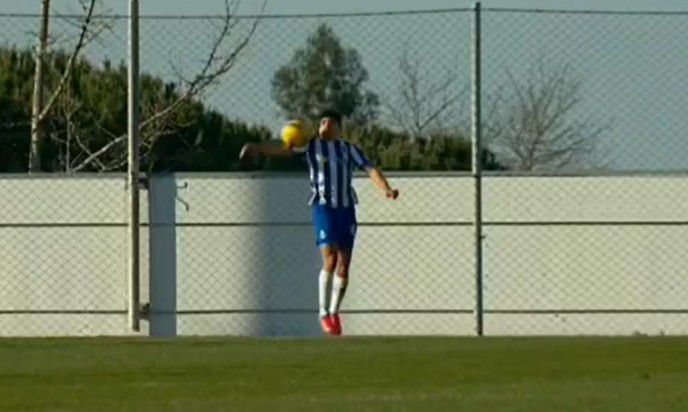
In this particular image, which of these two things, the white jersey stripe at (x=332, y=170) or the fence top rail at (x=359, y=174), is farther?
the fence top rail at (x=359, y=174)

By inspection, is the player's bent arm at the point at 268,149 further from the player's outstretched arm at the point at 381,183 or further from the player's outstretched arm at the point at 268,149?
the player's outstretched arm at the point at 381,183

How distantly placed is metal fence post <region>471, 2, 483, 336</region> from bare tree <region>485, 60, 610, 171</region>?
0.19 metres

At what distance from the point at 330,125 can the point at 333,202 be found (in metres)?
0.63

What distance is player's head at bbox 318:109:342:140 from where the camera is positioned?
17750 mm

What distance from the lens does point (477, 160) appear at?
1853cm

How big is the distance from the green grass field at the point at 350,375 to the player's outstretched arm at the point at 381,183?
5.24 feet

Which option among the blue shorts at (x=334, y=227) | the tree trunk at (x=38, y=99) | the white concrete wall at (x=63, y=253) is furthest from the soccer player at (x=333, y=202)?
the tree trunk at (x=38, y=99)

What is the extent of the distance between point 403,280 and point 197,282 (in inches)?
66.8

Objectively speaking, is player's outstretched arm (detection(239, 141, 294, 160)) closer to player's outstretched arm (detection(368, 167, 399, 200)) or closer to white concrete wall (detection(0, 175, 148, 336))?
player's outstretched arm (detection(368, 167, 399, 200))

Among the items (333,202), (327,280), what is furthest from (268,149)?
(327,280)

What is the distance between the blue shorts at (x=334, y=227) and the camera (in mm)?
17500

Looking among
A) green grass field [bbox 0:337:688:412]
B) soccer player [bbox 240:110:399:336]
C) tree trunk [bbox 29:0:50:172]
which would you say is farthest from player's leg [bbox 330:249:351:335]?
tree trunk [bbox 29:0:50:172]

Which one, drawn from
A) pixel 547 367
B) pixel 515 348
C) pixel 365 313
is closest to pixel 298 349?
pixel 515 348

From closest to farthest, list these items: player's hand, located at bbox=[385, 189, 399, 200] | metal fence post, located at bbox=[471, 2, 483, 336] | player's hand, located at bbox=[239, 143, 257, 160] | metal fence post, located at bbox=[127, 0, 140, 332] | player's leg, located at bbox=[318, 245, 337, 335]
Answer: player's hand, located at bbox=[385, 189, 399, 200], player's leg, located at bbox=[318, 245, 337, 335], player's hand, located at bbox=[239, 143, 257, 160], metal fence post, located at bbox=[471, 2, 483, 336], metal fence post, located at bbox=[127, 0, 140, 332]
